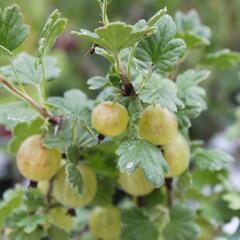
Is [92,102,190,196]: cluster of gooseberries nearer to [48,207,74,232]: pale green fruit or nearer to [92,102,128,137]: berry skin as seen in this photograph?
[92,102,128,137]: berry skin

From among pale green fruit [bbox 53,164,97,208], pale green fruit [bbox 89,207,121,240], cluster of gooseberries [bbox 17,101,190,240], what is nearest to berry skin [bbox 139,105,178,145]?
cluster of gooseberries [bbox 17,101,190,240]

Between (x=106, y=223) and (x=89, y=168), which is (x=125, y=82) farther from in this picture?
(x=106, y=223)

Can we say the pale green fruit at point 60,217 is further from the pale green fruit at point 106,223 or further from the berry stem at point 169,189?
the berry stem at point 169,189

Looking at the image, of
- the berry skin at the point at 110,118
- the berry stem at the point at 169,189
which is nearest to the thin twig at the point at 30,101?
the berry skin at the point at 110,118

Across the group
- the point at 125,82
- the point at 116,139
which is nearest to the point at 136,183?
the point at 116,139

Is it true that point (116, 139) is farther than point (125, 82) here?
Yes
